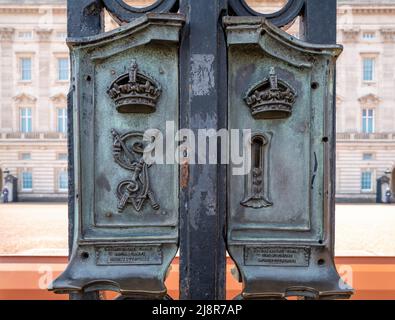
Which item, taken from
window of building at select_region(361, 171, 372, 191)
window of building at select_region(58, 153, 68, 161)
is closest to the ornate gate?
window of building at select_region(58, 153, 68, 161)

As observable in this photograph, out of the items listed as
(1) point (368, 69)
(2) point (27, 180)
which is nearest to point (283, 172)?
(2) point (27, 180)

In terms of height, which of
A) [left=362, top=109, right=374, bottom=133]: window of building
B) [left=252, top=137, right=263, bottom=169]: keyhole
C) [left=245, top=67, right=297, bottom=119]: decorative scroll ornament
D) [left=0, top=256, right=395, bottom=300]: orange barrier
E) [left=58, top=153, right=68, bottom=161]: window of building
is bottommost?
[left=0, top=256, right=395, bottom=300]: orange barrier

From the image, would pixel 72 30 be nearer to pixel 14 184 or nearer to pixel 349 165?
pixel 14 184

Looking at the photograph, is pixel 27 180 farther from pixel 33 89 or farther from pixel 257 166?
pixel 257 166

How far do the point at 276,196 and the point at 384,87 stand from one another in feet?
108

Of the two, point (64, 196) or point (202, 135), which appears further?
point (64, 196)

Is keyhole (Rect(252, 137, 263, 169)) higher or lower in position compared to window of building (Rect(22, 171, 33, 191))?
higher

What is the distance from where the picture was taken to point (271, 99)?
2494 mm

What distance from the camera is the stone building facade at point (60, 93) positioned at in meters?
30.5

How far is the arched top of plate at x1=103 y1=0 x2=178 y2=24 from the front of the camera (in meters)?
2.63

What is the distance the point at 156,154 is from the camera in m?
2.59

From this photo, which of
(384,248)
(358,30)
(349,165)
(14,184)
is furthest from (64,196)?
(358,30)

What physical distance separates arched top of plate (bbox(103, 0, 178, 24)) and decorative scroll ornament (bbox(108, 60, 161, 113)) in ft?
1.38

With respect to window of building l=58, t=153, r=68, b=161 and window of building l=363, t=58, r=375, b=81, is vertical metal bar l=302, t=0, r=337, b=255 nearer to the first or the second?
window of building l=58, t=153, r=68, b=161
